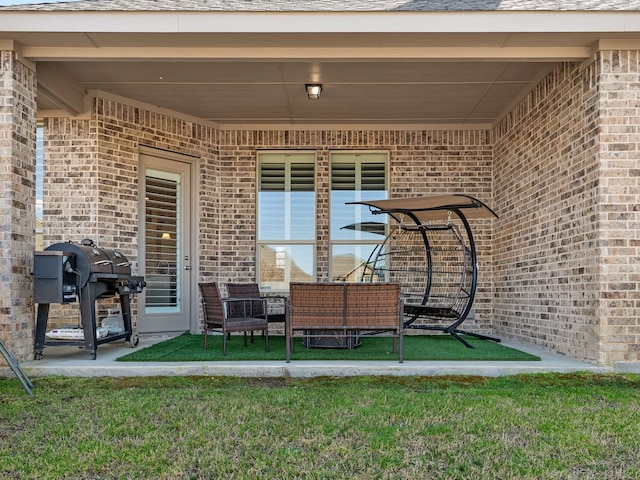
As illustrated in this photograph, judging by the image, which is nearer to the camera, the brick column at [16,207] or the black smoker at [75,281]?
the brick column at [16,207]

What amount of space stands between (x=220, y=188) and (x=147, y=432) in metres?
5.45

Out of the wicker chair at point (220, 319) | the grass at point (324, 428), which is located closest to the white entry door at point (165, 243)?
the wicker chair at point (220, 319)

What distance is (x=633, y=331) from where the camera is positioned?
16.3ft

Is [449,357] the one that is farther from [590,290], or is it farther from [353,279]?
[353,279]

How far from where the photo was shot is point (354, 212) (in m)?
8.44

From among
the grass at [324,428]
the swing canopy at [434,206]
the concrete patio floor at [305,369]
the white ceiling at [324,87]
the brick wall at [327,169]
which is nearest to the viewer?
the grass at [324,428]

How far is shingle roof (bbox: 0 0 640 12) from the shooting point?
16.3ft

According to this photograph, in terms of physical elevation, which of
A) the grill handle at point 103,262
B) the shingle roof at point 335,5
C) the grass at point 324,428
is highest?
the shingle roof at point 335,5

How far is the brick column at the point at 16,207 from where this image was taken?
499 centimetres

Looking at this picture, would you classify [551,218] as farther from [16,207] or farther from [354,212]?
[16,207]

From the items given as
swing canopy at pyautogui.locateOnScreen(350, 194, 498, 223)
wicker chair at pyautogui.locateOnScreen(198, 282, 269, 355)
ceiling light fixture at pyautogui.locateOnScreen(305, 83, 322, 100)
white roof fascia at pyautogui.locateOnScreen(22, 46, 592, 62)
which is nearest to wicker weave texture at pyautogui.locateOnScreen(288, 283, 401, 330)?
wicker chair at pyautogui.locateOnScreen(198, 282, 269, 355)

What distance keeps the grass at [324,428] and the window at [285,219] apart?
3.66m

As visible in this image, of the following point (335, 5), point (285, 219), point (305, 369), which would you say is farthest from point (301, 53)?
point (285, 219)

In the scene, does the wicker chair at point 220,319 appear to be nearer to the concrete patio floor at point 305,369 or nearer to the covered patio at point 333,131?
the concrete patio floor at point 305,369
